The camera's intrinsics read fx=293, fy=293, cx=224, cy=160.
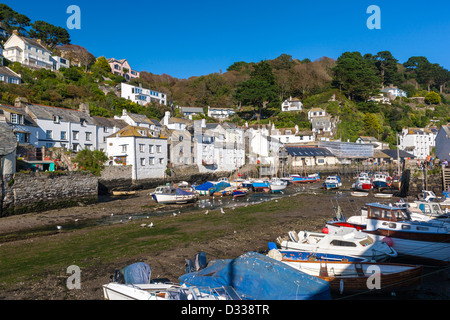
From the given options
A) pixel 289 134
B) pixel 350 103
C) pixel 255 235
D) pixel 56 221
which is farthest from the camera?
pixel 350 103

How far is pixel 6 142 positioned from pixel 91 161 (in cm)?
1276

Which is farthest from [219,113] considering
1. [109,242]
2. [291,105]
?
[109,242]

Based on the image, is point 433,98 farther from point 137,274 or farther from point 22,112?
point 137,274

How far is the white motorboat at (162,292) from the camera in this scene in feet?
25.4

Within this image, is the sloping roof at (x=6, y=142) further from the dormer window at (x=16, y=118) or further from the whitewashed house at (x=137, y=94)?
the whitewashed house at (x=137, y=94)

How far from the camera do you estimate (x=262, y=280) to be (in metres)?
8.40

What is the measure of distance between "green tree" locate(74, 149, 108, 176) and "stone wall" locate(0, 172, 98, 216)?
619cm

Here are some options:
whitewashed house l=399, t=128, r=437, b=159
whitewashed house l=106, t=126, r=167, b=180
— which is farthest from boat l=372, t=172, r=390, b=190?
whitewashed house l=399, t=128, r=437, b=159

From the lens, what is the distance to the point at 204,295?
769 centimetres

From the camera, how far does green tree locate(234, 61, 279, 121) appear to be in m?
87.4

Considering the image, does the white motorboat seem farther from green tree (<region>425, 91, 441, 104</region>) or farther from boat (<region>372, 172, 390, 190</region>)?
green tree (<region>425, 91, 441, 104</region>)
